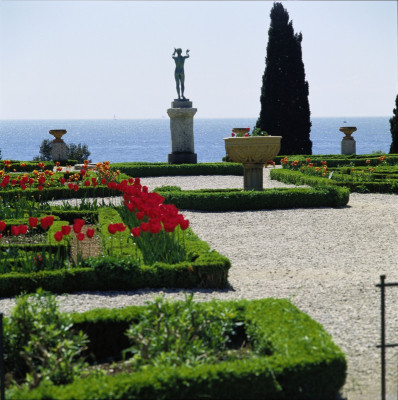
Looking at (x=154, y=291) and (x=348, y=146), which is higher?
(x=348, y=146)

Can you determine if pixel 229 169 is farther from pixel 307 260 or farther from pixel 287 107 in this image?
pixel 307 260

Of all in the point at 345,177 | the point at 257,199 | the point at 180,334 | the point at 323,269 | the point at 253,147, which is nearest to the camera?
the point at 180,334

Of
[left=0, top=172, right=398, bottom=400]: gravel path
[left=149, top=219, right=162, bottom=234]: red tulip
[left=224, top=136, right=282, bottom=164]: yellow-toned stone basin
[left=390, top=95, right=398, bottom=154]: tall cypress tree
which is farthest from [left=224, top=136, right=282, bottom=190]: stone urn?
[left=390, top=95, right=398, bottom=154]: tall cypress tree

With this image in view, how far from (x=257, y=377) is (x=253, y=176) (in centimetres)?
1109

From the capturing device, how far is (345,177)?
1683 centimetres

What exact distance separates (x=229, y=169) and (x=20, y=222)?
12.3 m

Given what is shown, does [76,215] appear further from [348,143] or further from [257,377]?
[348,143]

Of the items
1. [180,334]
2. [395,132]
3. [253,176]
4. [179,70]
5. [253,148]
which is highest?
[179,70]

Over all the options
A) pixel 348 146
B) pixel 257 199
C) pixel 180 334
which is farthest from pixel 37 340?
pixel 348 146

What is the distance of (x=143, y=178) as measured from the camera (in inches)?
815

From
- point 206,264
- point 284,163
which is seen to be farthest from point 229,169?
point 206,264

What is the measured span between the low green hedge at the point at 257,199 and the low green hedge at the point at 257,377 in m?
8.39

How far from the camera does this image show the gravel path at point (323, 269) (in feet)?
18.3

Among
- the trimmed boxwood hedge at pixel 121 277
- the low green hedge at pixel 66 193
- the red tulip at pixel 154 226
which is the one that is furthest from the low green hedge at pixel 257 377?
the low green hedge at pixel 66 193
